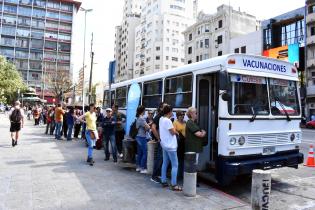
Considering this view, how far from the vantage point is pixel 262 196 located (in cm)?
507

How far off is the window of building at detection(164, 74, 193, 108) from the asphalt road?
2392mm

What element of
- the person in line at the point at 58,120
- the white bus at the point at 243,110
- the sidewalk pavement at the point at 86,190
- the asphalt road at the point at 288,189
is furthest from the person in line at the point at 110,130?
the person in line at the point at 58,120

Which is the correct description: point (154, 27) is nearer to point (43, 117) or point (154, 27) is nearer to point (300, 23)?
point (300, 23)

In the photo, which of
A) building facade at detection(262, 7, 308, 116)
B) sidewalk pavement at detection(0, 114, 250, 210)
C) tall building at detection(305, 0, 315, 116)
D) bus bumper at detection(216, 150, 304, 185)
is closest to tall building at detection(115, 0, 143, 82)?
building facade at detection(262, 7, 308, 116)

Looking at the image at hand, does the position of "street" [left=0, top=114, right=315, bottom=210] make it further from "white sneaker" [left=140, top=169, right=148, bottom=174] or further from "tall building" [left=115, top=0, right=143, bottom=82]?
"tall building" [left=115, top=0, right=143, bottom=82]

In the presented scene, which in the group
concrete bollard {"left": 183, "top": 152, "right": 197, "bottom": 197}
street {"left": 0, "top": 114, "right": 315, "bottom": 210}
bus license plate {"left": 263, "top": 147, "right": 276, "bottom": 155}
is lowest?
street {"left": 0, "top": 114, "right": 315, "bottom": 210}

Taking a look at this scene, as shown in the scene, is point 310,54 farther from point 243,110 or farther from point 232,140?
point 232,140

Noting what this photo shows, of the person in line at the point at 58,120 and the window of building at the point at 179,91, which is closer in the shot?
the window of building at the point at 179,91

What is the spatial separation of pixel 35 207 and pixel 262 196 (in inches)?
151

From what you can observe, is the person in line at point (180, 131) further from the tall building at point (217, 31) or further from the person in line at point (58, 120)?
the tall building at point (217, 31)

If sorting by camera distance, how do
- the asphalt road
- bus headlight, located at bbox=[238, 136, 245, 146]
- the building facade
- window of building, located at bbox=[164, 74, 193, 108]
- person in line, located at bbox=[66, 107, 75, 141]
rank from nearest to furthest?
the asphalt road < bus headlight, located at bbox=[238, 136, 245, 146] < window of building, located at bbox=[164, 74, 193, 108] < person in line, located at bbox=[66, 107, 75, 141] < the building facade

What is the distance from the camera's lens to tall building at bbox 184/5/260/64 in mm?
55125

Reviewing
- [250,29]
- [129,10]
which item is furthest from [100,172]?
[129,10]

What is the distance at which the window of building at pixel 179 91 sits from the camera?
817cm
